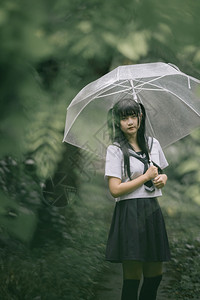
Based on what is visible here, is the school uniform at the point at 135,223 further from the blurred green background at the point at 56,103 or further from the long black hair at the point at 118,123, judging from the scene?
the blurred green background at the point at 56,103

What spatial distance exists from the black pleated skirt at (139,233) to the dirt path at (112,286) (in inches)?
75.7

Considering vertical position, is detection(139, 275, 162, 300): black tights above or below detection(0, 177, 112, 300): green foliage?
below

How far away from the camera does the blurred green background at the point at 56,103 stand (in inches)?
49.1

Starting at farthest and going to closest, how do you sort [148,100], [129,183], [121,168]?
[148,100]
[121,168]
[129,183]

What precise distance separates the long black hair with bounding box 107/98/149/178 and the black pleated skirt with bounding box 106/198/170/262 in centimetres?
25

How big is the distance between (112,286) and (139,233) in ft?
8.14

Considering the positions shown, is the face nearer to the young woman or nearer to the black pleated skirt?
the young woman

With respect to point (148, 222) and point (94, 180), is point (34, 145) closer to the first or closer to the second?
point (148, 222)

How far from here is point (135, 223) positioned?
8.79ft

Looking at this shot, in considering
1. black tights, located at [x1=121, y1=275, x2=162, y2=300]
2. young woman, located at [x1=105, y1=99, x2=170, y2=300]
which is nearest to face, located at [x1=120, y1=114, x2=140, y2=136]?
young woman, located at [x1=105, y1=99, x2=170, y2=300]

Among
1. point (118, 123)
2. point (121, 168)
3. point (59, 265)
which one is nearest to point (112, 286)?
point (59, 265)

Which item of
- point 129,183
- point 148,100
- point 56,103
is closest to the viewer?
point 56,103

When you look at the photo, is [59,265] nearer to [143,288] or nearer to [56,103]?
[143,288]

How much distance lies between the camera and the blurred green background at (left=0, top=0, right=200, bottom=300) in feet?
4.09
